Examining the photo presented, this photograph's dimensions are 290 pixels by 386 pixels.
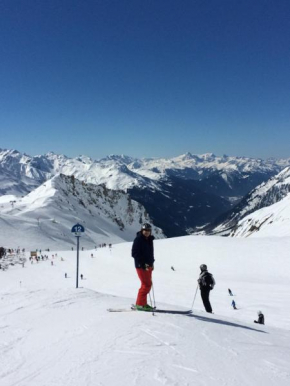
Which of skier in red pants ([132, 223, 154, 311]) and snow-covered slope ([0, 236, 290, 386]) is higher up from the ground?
skier in red pants ([132, 223, 154, 311])

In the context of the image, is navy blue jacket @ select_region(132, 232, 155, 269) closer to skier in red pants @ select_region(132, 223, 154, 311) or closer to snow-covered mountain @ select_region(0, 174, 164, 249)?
skier in red pants @ select_region(132, 223, 154, 311)

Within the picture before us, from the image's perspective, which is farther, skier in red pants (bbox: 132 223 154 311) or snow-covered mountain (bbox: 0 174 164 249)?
snow-covered mountain (bbox: 0 174 164 249)

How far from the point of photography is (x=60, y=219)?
137750mm

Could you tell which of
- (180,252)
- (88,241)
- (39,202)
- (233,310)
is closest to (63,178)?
(39,202)

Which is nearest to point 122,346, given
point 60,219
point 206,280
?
point 206,280

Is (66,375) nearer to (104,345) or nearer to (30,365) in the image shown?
(30,365)

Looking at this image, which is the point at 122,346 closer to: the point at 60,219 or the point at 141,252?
the point at 141,252

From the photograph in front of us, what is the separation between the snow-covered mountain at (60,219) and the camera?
4082 inches

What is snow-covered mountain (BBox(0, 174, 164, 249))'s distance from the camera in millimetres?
103688

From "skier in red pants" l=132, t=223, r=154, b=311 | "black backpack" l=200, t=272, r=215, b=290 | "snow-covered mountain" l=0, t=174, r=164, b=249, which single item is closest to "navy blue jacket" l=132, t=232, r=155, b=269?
"skier in red pants" l=132, t=223, r=154, b=311

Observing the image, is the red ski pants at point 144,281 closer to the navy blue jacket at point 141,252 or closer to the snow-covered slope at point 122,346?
the navy blue jacket at point 141,252

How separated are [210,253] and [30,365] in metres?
37.5

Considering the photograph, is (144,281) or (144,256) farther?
(144,281)

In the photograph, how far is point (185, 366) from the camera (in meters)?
5.87
